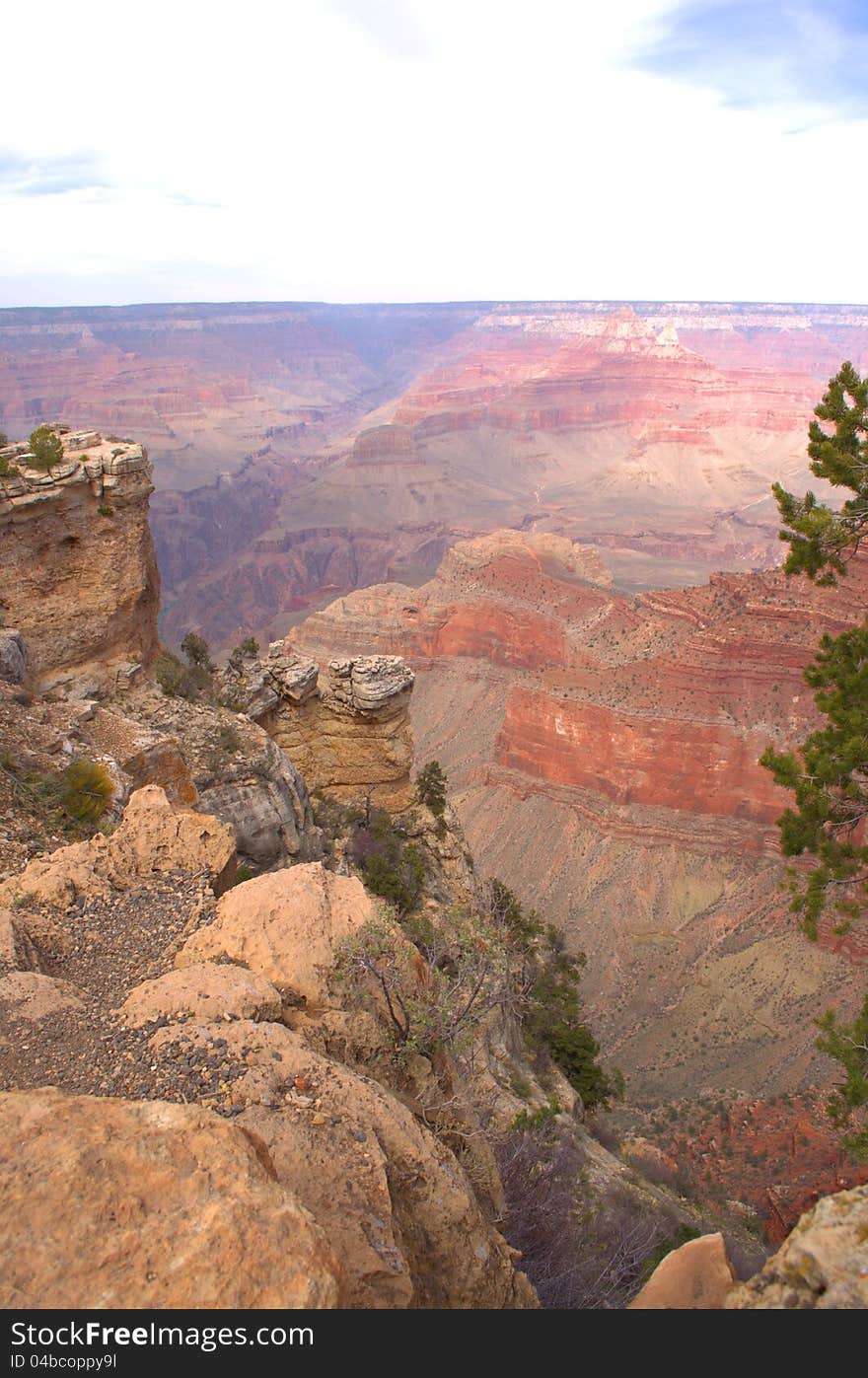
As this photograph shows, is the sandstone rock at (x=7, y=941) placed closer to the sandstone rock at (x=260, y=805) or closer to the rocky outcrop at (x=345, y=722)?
the sandstone rock at (x=260, y=805)

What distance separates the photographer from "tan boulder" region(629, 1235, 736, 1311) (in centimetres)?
492

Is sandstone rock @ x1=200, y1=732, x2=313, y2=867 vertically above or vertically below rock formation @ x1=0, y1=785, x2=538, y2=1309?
below

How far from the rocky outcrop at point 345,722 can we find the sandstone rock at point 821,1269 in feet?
54.3

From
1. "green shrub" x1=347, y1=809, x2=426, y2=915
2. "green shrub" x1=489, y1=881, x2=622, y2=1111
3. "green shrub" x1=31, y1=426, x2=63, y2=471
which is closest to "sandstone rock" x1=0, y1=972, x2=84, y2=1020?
"green shrub" x1=347, y1=809, x2=426, y2=915

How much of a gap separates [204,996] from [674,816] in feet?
108

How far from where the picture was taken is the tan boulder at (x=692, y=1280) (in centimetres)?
492

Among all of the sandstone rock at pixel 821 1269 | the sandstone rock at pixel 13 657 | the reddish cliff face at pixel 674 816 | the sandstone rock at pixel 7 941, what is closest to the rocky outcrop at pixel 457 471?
the reddish cliff face at pixel 674 816

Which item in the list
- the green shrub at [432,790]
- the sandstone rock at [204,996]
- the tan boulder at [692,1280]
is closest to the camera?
the tan boulder at [692,1280]

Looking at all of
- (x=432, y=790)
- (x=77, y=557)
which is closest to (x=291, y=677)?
(x=432, y=790)

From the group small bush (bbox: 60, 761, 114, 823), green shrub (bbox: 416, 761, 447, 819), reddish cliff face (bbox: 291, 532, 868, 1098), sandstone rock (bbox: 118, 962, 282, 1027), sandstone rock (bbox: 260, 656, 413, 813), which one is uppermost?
sandstone rock (bbox: 118, 962, 282, 1027)

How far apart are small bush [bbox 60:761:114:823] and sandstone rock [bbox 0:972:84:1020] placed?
4.72 meters

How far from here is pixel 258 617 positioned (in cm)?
10712

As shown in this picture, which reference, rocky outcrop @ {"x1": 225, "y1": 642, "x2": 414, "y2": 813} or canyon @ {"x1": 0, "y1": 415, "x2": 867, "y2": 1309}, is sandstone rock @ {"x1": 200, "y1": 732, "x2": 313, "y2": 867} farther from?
rocky outcrop @ {"x1": 225, "y1": 642, "x2": 414, "y2": 813}
